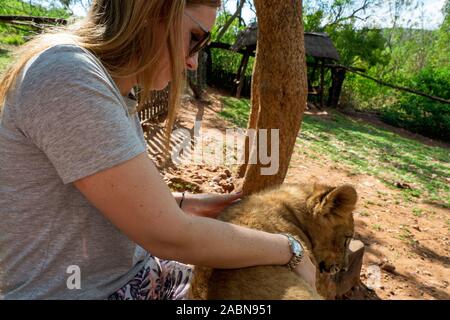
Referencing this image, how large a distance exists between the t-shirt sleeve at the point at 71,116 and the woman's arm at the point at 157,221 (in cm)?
5

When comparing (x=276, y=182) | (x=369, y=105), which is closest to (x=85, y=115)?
(x=276, y=182)

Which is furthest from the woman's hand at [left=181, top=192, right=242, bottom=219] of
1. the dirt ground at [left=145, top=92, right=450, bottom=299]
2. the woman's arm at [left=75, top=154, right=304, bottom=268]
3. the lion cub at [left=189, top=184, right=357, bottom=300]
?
the dirt ground at [left=145, top=92, right=450, bottom=299]

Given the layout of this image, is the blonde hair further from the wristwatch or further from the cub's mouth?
the cub's mouth

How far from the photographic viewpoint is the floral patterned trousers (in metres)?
1.58

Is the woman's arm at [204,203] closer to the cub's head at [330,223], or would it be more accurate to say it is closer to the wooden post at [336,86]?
the cub's head at [330,223]

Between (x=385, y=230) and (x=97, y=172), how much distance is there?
17.6ft

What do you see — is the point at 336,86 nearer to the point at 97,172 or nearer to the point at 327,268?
the point at 327,268

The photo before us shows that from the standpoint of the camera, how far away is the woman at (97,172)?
115 cm

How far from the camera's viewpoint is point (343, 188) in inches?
90.3

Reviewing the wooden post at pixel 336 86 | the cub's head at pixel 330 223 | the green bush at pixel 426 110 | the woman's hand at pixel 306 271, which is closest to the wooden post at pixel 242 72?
the wooden post at pixel 336 86

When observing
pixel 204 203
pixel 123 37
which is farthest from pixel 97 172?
pixel 204 203

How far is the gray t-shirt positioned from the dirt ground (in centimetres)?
354

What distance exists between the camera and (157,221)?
1246 mm
